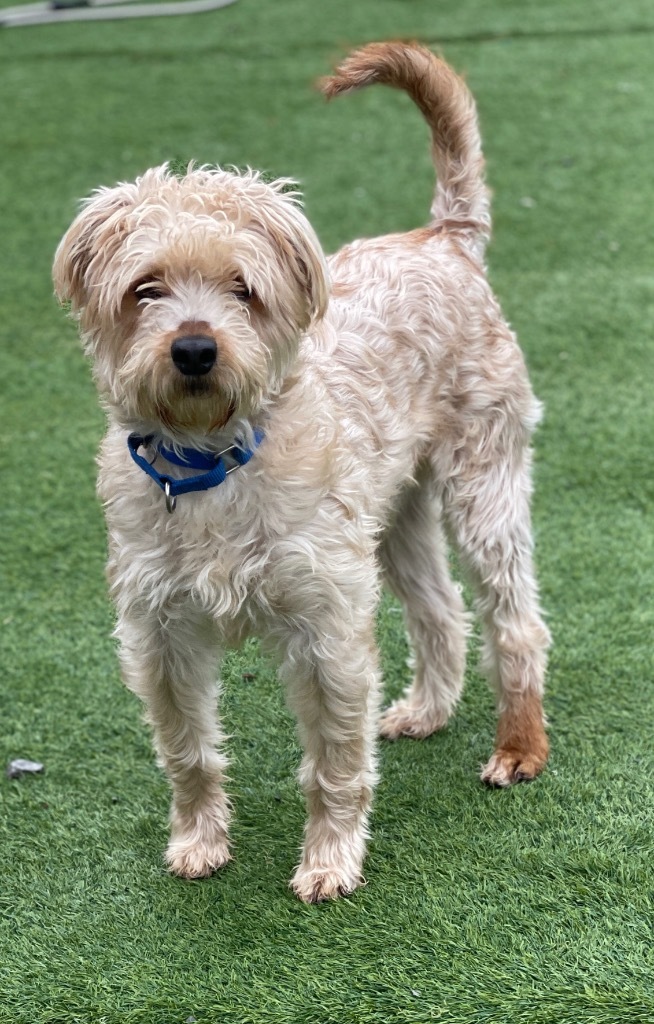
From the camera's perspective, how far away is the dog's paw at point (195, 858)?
3227 millimetres

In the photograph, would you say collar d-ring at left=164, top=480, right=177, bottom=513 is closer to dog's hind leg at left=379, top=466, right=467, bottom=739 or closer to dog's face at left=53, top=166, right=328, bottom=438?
dog's face at left=53, top=166, right=328, bottom=438

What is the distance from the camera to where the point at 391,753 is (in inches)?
147

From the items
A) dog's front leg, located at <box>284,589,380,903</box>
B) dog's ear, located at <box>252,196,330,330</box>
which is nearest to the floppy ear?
dog's ear, located at <box>252,196,330,330</box>

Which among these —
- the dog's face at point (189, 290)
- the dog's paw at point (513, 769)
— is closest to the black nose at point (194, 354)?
the dog's face at point (189, 290)

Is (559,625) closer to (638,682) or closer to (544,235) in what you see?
(638,682)

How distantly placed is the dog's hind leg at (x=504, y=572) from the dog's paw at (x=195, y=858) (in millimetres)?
810

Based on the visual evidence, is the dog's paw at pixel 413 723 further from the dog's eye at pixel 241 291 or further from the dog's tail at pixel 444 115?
the dog's eye at pixel 241 291

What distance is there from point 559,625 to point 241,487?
1.85m

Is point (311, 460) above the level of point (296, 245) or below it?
below

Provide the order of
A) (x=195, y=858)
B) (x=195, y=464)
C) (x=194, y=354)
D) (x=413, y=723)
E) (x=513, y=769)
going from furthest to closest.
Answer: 1. (x=413, y=723)
2. (x=513, y=769)
3. (x=195, y=858)
4. (x=195, y=464)
5. (x=194, y=354)

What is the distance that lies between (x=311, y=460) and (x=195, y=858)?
45.8 inches

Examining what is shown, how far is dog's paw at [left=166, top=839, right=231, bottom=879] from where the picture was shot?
10.6 feet

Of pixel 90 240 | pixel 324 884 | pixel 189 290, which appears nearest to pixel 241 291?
pixel 189 290

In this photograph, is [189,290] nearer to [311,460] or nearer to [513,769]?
[311,460]
